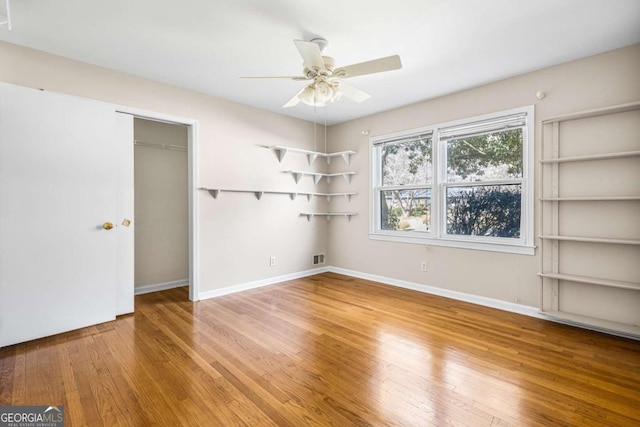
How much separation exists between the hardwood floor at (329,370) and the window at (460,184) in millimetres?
975

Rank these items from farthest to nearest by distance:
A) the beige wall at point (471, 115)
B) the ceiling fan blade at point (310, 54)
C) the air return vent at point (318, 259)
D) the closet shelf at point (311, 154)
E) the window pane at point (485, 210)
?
the air return vent at point (318, 259) < the closet shelf at point (311, 154) < the window pane at point (485, 210) < the beige wall at point (471, 115) < the ceiling fan blade at point (310, 54)

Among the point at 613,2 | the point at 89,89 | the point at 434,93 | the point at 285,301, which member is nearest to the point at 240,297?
the point at 285,301

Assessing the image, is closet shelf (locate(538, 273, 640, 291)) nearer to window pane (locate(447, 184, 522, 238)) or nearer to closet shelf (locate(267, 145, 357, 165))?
window pane (locate(447, 184, 522, 238))

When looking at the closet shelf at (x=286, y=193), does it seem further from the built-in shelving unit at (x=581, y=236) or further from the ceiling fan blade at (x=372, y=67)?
the built-in shelving unit at (x=581, y=236)

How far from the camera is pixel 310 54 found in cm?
218

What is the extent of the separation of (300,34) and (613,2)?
2210 millimetres

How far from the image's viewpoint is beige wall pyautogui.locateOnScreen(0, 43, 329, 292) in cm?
293

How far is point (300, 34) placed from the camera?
2488 mm

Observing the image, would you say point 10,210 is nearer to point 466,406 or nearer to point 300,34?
point 300,34

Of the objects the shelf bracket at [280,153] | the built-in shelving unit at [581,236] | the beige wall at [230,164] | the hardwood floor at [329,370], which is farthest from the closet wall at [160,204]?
the built-in shelving unit at [581,236]

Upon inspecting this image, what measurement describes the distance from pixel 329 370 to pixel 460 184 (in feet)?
8.97

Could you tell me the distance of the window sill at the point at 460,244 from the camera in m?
3.29

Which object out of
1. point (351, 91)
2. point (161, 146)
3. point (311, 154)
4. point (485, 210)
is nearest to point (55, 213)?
point (161, 146)

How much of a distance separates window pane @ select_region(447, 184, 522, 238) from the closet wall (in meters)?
3.80
